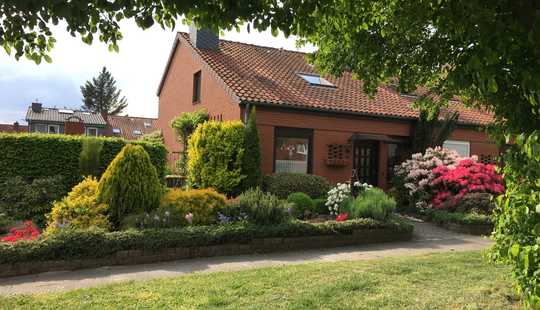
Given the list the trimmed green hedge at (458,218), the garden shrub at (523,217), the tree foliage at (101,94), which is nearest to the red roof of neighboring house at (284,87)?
the trimmed green hedge at (458,218)

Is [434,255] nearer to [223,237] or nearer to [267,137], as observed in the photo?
[223,237]

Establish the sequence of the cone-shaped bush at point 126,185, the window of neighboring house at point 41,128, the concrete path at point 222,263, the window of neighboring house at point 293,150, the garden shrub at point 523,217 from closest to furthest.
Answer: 1. the garden shrub at point 523,217
2. the concrete path at point 222,263
3. the cone-shaped bush at point 126,185
4. the window of neighboring house at point 293,150
5. the window of neighboring house at point 41,128

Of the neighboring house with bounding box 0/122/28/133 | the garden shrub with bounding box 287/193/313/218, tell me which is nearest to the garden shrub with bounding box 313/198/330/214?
the garden shrub with bounding box 287/193/313/218

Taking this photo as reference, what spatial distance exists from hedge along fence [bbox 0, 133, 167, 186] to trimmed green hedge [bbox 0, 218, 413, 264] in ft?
18.0

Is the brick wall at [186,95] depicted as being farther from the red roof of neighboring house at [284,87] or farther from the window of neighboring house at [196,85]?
the red roof of neighboring house at [284,87]

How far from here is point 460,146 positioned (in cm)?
1745

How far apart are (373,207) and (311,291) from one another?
475 cm

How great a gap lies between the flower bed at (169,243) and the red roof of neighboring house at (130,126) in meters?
47.2

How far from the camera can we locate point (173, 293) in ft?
15.9

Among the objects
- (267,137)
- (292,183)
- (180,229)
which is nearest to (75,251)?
(180,229)

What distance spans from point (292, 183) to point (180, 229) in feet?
19.2

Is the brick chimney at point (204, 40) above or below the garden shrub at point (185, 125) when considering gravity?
above

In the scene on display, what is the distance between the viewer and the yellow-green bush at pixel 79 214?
7.16 metres

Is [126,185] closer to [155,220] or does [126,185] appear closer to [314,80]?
[155,220]
